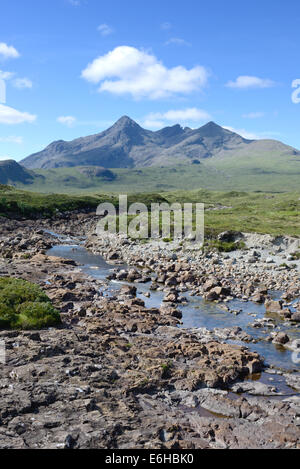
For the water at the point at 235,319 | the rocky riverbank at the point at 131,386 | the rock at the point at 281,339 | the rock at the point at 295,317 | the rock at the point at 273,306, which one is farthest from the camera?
the rock at the point at 273,306

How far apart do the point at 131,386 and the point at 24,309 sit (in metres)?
10.6

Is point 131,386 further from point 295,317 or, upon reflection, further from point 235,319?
point 295,317

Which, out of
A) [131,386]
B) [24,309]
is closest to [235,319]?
[131,386]

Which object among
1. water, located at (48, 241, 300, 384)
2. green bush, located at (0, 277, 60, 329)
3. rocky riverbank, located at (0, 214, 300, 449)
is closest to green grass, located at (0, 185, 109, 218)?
water, located at (48, 241, 300, 384)

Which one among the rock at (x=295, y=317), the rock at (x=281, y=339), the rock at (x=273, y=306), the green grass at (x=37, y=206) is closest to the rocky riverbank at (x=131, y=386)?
the rock at (x=273, y=306)

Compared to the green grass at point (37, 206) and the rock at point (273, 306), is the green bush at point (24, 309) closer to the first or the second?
the rock at point (273, 306)

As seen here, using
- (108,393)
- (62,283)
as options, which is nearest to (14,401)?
(108,393)

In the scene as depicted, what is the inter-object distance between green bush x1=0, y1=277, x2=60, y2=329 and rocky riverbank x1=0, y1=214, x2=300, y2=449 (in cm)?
105

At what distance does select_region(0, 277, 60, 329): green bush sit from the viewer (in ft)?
75.9

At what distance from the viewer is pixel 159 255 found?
174 ft

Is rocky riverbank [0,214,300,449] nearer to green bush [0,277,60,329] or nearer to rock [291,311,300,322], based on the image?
green bush [0,277,60,329]

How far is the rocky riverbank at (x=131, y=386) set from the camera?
45.8 ft

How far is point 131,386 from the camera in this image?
17.4 meters

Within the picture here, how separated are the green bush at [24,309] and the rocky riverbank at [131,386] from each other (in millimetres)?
1049
